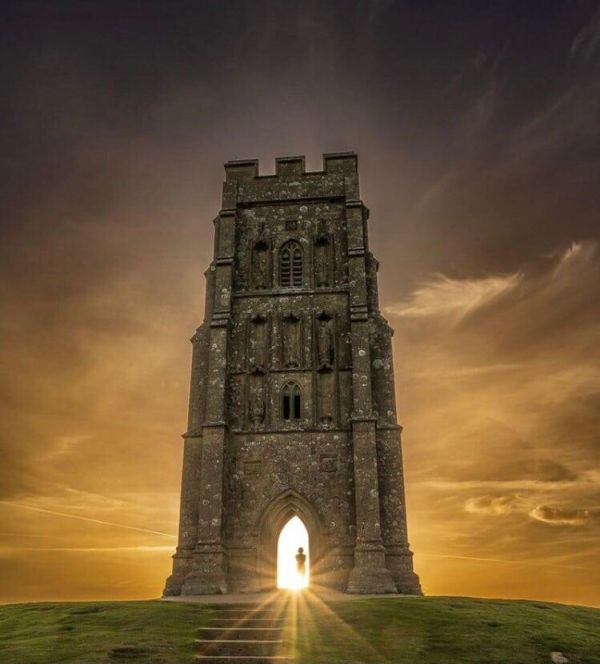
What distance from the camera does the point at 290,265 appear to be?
3409cm

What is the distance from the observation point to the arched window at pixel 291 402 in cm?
3031

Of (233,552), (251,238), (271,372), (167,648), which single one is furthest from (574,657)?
(251,238)

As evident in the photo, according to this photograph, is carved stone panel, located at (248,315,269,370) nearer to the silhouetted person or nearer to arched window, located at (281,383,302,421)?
arched window, located at (281,383,302,421)

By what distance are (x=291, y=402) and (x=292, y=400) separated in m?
0.14

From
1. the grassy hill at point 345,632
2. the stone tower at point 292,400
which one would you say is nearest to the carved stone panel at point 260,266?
the stone tower at point 292,400

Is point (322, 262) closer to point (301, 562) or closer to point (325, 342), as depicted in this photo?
point (325, 342)

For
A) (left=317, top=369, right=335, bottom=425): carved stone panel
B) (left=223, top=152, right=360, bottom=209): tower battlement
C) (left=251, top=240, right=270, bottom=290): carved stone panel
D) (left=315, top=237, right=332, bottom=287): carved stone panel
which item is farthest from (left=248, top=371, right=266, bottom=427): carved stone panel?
(left=223, top=152, right=360, bottom=209): tower battlement

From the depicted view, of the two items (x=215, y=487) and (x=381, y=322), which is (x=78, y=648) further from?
(x=381, y=322)

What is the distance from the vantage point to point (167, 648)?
1587 centimetres

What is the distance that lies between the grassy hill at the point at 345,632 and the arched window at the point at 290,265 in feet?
56.9

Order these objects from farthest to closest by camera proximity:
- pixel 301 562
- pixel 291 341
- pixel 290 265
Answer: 1. pixel 290 265
2. pixel 291 341
3. pixel 301 562

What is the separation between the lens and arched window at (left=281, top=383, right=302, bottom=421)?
3031 cm

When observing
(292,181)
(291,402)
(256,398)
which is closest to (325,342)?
(291,402)

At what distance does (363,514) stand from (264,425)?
6.51m
